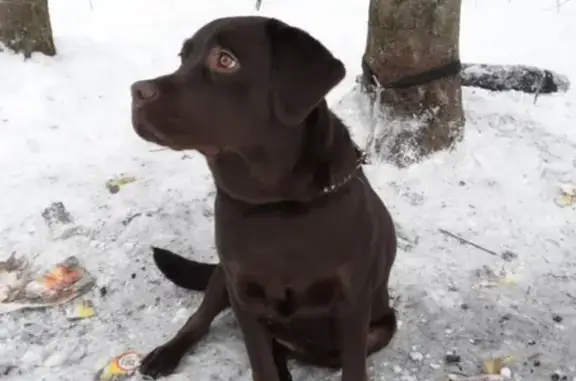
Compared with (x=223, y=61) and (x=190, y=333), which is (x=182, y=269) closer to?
(x=190, y=333)

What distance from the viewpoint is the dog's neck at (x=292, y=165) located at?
2.19 m

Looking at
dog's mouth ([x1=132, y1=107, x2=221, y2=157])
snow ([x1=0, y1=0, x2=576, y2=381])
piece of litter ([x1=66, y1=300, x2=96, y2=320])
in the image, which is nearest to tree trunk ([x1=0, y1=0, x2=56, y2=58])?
snow ([x1=0, y1=0, x2=576, y2=381])

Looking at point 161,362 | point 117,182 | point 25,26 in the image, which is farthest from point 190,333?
point 25,26

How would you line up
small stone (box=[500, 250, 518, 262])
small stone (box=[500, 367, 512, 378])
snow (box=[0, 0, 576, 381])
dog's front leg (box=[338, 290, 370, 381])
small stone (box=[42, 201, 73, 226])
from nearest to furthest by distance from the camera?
dog's front leg (box=[338, 290, 370, 381]), small stone (box=[500, 367, 512, 378]), snow (box=[0, 0, 576, 381]), small stone (box=[500, 250, 518, 262]), small stone (box=[42, 201, 73, 226])

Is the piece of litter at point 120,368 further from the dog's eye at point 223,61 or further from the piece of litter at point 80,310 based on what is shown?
the dog's eye at point 223,61

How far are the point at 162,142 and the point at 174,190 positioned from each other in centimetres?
177

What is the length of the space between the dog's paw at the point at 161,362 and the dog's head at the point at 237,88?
104cm

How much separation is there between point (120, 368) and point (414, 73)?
1.79 metres

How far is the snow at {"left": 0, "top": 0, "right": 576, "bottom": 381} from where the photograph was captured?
9.82 ft

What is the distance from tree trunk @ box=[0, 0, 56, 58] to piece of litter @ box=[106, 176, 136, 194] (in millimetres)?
1201

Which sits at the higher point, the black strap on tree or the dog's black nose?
the dog's black nose

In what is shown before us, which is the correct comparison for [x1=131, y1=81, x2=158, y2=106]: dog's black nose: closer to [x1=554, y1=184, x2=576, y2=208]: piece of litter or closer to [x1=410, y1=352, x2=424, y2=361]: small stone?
[x1=410, y1=352, x2=424, y2=361]: small stone

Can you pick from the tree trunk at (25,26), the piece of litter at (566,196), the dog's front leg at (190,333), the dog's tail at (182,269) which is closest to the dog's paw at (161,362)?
the dog's front leg at (190,333)

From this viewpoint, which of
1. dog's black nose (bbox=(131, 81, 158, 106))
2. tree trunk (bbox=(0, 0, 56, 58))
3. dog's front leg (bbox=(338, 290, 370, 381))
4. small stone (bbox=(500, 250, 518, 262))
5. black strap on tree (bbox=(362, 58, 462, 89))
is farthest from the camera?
tree trunk (bbox=(0, 0, 56, 58))
